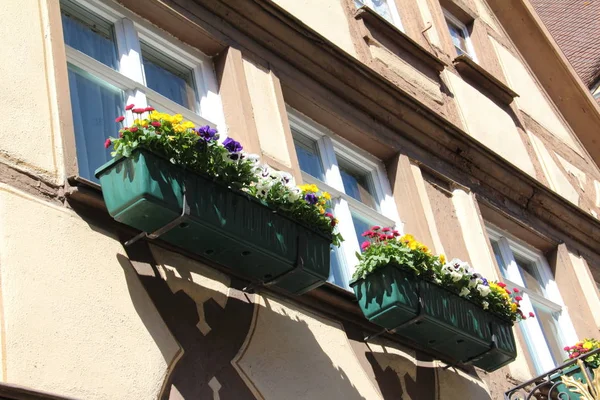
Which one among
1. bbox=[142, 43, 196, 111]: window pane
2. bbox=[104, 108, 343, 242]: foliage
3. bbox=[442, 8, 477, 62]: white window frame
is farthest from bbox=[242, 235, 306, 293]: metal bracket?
bbox=[442, 8, 477, 62]: white window frame

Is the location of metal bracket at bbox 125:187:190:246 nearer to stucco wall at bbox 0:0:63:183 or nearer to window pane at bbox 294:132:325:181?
stucco wall at bbox 0:0:63:183

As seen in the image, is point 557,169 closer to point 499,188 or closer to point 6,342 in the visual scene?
point 499,188

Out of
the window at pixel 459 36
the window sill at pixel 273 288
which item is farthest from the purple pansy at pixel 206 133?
the window at pixel 459 36

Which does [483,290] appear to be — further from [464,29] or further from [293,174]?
[464,29]

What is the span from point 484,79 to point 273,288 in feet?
16.1

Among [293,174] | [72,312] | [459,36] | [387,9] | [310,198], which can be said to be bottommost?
[72,312]

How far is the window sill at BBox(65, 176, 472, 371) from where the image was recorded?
4.79 meters

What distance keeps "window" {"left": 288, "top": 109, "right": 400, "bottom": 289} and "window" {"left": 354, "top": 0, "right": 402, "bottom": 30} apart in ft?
6.34

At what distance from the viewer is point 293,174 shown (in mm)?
6301

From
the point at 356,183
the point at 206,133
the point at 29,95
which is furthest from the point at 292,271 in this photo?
the point at 356,183

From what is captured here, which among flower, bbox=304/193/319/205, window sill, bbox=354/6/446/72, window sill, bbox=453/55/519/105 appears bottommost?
flower, bbox=304/193/319/205

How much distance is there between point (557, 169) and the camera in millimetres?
10320

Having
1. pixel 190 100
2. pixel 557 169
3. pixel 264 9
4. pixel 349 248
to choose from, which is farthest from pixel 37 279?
pixel 557 169

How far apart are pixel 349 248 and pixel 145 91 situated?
162cm
